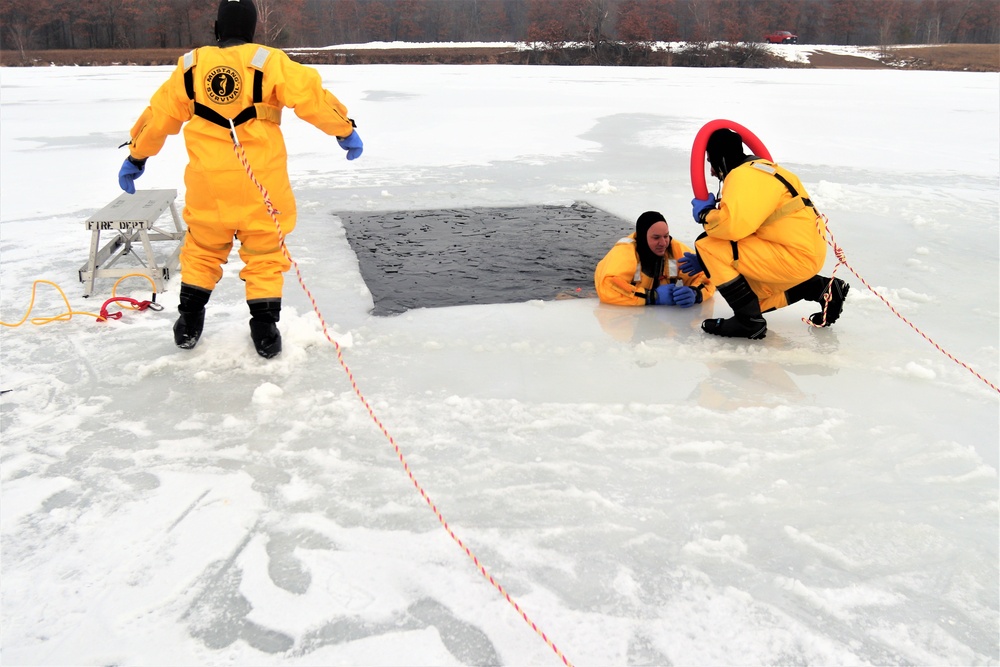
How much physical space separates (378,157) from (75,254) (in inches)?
165

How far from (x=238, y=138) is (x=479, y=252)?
6.68 feet

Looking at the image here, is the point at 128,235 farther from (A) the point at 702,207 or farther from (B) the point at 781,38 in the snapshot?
(B) the point at 781,38

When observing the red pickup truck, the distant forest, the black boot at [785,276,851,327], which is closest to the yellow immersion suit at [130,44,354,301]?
the black boot at [785,276,851,327]

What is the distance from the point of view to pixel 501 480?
89.2 inches

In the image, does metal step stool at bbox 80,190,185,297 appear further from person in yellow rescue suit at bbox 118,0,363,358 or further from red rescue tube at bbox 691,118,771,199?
red rescue tube at bbox 691,118,771,199

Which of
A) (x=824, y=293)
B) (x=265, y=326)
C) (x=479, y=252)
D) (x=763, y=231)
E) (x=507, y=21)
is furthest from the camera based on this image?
(x=507, y=21)

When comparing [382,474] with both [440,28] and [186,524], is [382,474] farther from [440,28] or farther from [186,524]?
[440,28]

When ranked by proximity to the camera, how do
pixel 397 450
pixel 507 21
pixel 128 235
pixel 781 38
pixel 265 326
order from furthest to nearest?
pixel 507 21 → pixel 781 38 → pixel 128 235 → pixel 265 326 → pixel 397 450

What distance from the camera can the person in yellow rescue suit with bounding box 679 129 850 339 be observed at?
3.20 m

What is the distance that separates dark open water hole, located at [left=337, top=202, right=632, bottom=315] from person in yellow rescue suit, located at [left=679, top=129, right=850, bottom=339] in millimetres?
848

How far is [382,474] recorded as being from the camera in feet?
7.50

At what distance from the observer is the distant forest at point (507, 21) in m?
36.6

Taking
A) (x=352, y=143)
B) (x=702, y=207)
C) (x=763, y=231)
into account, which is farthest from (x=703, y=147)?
(x=352, y=143)

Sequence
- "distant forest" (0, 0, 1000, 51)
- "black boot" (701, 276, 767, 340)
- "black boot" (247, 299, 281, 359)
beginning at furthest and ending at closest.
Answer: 1. "distant forest" (0, 0, 1000, 51)
2. "black boot" (701, 276, 767, 340)
3. "black boot" (247, 299, 281, 359)
